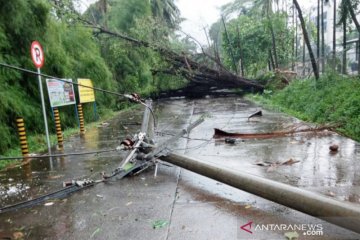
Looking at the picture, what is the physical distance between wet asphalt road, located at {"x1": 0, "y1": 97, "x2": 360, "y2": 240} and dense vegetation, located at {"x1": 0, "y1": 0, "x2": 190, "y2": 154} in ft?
8.85

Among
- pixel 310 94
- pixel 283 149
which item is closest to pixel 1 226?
pixel 283 149

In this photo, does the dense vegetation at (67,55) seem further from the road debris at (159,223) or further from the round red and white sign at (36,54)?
the road debris at (159,223)

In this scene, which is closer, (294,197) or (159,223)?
(294,197)

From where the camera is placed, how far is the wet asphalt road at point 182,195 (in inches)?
143

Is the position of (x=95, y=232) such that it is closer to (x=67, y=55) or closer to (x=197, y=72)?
(x=67, y=55)

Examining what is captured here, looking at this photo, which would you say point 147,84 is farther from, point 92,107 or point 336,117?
point 336,117

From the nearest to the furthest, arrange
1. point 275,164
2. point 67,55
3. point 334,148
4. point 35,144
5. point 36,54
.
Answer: point 275,164 → point 334,148 → point 36,54 → point 35,144 → point 67,55

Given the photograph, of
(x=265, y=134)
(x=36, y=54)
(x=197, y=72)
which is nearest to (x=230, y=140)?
(x=265, y=134)

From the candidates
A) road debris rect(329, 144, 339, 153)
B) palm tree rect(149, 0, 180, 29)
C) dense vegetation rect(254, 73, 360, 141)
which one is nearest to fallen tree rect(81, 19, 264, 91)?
dense vegetation rect(254, 73, 360, 141)

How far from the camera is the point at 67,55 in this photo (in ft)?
38.9

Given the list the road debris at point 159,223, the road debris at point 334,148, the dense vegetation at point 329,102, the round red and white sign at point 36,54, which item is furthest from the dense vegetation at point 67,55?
the dense vegetation at point 329,102

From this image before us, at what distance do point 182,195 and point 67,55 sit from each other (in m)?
8.82

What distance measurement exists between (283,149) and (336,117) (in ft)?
11.2

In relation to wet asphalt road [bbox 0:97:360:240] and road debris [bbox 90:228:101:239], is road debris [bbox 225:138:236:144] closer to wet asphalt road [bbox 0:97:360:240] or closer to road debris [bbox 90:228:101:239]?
wet asphalt road [bbox 0:97:360:240]
